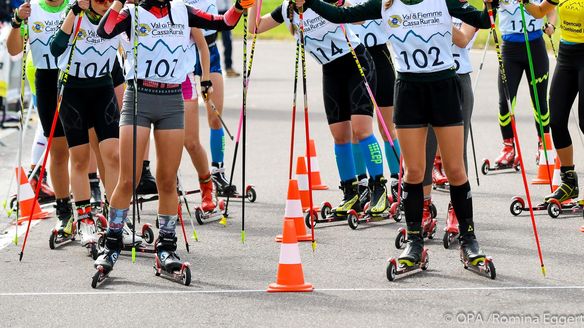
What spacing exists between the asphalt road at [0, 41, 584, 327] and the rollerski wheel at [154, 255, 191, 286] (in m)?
0.06

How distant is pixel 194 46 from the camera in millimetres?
11328

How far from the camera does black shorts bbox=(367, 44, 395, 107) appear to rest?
11.5m

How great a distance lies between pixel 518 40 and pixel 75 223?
5.11 meters

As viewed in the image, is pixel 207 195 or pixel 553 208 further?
pixel 207 195

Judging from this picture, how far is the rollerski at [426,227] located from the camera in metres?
9.66

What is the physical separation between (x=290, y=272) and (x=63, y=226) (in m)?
2.68

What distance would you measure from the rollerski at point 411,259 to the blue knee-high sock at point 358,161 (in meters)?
2.26

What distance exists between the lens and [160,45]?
28.6 feet

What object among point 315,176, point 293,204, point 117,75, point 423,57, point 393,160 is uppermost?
point 423,57

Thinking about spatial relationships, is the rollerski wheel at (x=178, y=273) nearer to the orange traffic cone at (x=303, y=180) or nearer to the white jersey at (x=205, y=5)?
the orange traffic cone at (x=303, y=180)

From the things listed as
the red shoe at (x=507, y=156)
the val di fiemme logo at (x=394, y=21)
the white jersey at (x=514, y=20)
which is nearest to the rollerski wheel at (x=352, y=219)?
the val di fiemme logo at (x=394, y=21)

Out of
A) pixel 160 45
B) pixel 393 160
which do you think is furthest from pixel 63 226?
pixel 393 160

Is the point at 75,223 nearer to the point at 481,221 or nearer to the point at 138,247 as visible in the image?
the point at 138,247

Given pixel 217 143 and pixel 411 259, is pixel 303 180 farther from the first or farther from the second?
pixel 411 259
